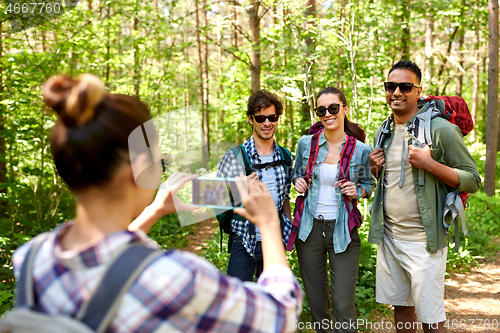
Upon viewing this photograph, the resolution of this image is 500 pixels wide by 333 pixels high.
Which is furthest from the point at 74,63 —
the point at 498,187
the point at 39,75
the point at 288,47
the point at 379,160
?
the point at 498,187

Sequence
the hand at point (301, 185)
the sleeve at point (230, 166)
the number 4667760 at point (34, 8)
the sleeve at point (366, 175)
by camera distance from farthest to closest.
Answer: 1. the number 4667760 at point (34, 8)
2. the sleeve at point (366, 175)
3. the hand at point (301, 185)
4. the sleeve at point (230, 166)

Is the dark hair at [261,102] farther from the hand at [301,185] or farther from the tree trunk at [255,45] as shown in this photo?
the tree trunk at [255,45]

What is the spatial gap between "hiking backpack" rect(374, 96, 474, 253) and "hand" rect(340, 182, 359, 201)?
50 cm

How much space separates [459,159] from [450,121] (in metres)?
0.35

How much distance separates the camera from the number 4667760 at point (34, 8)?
5.35 metres

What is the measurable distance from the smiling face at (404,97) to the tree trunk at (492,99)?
22.1 ft

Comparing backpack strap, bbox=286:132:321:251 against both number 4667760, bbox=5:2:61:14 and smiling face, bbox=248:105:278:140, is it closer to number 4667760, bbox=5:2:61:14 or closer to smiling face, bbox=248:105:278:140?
smiling face, bbox=248:105:278:140

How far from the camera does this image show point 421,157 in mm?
2715

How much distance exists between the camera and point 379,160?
9.96 ft

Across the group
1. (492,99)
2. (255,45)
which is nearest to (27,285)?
(255,45)

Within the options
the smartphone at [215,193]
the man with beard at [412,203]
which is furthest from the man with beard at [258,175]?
the smartphone at [215,193]

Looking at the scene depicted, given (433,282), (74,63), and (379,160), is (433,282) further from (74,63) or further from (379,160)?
(74,63)

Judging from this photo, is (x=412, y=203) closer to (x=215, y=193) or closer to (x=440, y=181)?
(x=440, y=181)

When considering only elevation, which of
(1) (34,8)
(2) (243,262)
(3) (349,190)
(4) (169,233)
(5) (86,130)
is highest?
(1) (34,8)
